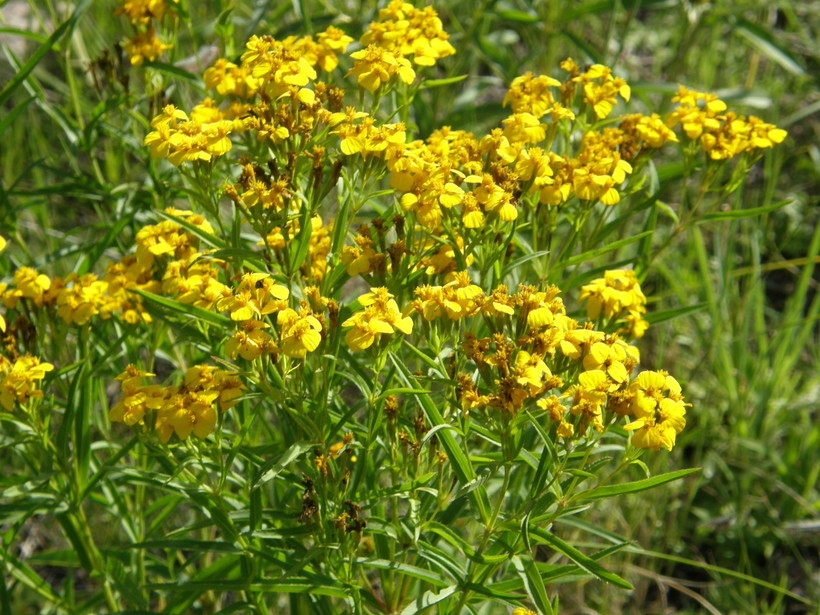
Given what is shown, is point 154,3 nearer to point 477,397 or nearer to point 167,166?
point 167,166

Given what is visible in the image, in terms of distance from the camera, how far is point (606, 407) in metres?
1.80

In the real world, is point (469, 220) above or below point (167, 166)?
above

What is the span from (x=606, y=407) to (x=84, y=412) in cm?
142

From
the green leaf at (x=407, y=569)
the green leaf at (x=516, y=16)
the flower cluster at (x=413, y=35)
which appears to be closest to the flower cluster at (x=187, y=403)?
the green leaf at (x=407, y=569)

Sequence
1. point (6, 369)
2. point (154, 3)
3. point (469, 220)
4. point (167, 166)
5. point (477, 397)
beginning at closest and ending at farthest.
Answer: point (477, 397) < point (469, 220) < point (6, 369) < point (154, 3) < point (167, 166)

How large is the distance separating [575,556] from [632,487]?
20 cm

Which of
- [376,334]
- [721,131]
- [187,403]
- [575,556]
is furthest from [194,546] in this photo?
[721,131]

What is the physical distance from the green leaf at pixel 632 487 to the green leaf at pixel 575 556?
0.33 feet

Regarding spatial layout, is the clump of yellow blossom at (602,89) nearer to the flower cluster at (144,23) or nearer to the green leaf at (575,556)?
the green leaf at (575,556)

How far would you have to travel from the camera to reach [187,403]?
73.5 inches

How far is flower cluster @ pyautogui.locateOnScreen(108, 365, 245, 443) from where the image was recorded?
185 cm

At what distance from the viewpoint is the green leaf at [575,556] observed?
71.0 inches

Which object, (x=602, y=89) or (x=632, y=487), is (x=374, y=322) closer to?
(x=632, y=487)

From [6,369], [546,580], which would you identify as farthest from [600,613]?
[6,369]
